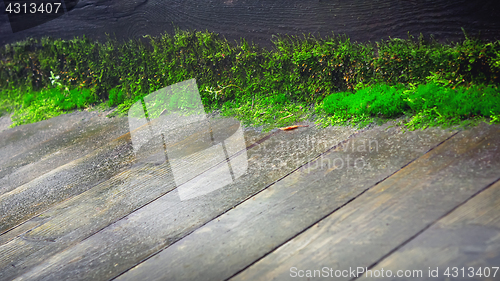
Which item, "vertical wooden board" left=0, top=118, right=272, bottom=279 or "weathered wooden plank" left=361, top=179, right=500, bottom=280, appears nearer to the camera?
"weathered wooden plank" left=361, top=179, right=500, bottom=280

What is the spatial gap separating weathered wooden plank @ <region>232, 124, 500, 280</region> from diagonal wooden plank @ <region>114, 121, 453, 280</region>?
2.1 inches

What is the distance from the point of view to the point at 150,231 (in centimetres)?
150

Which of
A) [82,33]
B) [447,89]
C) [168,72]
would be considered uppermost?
[82,33]

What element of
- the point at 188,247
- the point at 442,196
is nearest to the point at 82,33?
the point at 188,247

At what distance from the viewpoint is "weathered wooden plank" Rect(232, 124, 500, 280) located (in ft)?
3.85

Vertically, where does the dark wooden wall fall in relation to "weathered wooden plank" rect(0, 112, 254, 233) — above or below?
above

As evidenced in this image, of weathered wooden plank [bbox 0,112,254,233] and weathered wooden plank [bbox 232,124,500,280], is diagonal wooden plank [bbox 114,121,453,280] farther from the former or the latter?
weathered wooden plank [bbox 0,112,254,233]

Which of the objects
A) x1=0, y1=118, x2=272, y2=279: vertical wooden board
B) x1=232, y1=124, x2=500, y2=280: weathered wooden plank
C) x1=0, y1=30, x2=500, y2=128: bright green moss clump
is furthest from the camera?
x1=0, y1=30, x2=500, y2=128: bright green moss clump

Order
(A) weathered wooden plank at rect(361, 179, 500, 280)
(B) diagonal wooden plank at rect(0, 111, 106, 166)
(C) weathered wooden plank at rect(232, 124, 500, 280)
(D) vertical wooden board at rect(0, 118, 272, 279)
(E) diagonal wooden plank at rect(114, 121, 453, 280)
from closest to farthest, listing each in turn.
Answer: (A) weathered wooden plank at rect(361, 179, 500, 280) → (C) weathered wooden plank at rect(232, 124, 500, 280) → (E) diagonal wooden plank at rect(114, 121, 453, 280) → (D) vertical wooden board at rect(0, 118, 272, 279) → (B) diagonal wooden plank at rect(0, 111, 106, 166)

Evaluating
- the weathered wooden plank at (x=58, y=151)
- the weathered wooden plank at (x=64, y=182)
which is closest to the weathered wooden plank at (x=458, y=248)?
the weathered wooden plank at (x=64, y=182)

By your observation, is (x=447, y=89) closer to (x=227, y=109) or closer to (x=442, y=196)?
(x=442, y=196)

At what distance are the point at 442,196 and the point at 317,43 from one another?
1384mm

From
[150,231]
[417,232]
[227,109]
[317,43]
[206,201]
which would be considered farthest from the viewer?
[227,109]

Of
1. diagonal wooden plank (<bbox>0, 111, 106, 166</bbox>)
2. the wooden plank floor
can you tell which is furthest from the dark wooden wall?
diagonal wooden plank (<bbox>0, 111, 106, 166</bbox>)
